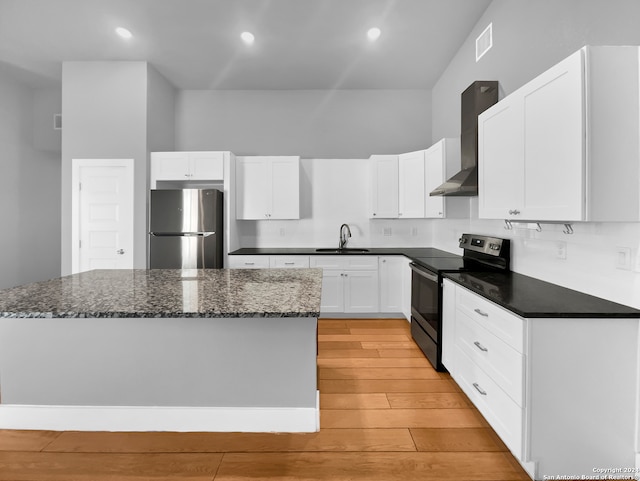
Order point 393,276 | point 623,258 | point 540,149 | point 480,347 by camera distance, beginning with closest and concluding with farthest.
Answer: point 623,258 → point 540,149 → point 480,347 → point 393,276

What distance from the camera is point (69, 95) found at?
4684 millimetres

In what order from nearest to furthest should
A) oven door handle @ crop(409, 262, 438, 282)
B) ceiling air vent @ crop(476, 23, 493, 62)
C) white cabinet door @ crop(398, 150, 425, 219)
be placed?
oven door handle @ crop(409, 262, 438, 282) → ceiling air vent @ crop(476, 23, 493, 62) → white cabinet door @ crop(398, 150, 425, 219)

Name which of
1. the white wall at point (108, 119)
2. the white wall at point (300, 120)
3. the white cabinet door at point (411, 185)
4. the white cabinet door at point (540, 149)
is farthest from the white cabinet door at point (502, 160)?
the white wall at point (108, 119)

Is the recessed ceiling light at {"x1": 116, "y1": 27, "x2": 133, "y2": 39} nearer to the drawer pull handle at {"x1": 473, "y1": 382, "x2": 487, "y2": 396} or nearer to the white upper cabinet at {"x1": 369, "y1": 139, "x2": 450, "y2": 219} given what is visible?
the white upper cabinet at {"x1": 369, "y1": 139, "x2": 450, "y2": 219}

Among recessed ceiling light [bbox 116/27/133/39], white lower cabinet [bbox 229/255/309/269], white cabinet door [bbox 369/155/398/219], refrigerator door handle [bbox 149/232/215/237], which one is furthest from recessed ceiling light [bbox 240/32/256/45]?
white lower cabinet [bbox 229/255/309/269]

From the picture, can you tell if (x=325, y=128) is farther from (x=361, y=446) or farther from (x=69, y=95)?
(x=361, y=446)

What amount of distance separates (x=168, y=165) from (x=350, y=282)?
2710mm

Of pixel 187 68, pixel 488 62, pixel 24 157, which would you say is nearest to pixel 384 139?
pixel 488 62

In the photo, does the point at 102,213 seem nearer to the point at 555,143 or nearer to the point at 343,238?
the point at 343,238

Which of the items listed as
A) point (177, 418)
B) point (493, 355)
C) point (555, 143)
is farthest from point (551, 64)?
point (177, 418)

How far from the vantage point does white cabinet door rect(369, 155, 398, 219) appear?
495cm

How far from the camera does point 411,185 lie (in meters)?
4.68

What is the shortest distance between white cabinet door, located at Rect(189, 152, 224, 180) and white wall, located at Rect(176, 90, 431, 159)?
2.39 ft

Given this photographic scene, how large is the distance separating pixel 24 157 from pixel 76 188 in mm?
1636
